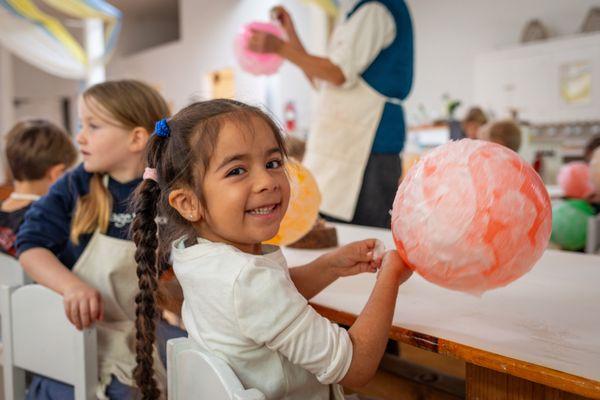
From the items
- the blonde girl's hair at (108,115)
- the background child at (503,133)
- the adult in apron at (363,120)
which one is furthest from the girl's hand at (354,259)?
the background child at (503,133)

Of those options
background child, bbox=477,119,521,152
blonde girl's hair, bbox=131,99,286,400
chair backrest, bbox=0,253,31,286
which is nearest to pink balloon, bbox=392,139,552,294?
blonde girl's hair, bbox=131,99,286,400

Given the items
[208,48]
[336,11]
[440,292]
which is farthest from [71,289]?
[208,48]

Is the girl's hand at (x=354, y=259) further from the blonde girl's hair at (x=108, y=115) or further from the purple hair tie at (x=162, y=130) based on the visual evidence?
the blonde girl's hair at (x=108, y=115)

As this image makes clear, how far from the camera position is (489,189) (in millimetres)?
815

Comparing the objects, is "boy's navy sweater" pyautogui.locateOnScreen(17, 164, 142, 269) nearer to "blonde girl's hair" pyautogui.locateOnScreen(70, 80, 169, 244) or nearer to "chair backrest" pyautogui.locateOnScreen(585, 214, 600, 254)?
"blonde girl's hair" pyautogui.locateOnScreen(70, 80, 169, 244)

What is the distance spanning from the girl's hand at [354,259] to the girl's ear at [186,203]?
311 millimetres

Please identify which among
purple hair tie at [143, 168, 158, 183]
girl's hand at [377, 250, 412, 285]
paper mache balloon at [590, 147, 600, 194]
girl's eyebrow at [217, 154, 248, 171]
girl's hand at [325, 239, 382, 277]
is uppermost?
girl's eyebrow at [217, 154, 248, 171]

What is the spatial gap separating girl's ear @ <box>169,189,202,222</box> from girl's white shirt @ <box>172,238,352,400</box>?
0.05m

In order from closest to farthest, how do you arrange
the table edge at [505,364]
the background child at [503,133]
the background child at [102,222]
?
1. the table edge at [505,364]
2. the background child at [102,222]
3. the background child at [503,133]

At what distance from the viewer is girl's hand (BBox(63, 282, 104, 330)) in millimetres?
1201

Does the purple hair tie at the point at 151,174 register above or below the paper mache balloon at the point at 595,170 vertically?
above

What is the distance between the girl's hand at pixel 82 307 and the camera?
1.20m

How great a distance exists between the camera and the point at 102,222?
149 centimetres

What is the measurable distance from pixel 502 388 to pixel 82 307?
0.84 m
